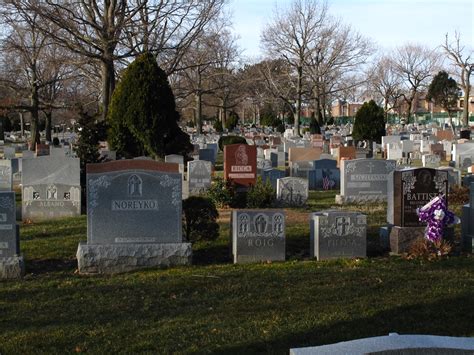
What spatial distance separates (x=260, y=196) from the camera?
49.2 feet

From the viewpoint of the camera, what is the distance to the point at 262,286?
819cm

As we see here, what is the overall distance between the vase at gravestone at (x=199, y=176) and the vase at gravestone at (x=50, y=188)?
3918 mm

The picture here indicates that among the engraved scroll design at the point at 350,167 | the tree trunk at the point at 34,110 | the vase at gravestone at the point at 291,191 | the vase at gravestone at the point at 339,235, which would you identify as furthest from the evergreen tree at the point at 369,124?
the vase at gravestone at the point at 339,235

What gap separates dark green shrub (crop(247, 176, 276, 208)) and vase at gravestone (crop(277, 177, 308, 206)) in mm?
244

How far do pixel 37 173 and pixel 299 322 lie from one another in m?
9.22

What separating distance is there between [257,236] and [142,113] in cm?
1035

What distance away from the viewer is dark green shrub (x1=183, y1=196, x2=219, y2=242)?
10555 mm

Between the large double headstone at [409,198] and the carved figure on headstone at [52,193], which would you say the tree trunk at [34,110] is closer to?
the carved figure on headstone at [52,193]

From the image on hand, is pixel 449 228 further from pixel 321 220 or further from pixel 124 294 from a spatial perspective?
pixel 124 294

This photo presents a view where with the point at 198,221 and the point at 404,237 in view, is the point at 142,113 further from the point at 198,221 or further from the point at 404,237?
the point at 404,237

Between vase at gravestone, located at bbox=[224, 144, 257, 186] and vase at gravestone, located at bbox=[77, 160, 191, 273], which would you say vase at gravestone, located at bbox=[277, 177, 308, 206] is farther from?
vase at gravestone, located at bbox=[77, 160, 191, 273]

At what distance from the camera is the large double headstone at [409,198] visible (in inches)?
402

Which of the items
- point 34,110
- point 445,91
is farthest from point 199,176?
point 445,91

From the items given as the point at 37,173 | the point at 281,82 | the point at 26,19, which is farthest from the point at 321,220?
the point at 281,82
